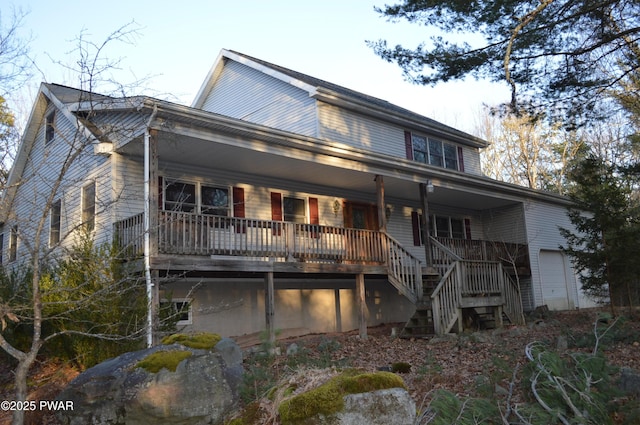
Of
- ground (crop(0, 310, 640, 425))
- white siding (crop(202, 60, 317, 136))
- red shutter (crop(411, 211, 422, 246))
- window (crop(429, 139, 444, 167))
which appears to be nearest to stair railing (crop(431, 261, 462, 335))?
ground (crop(0, 310, 640, 425))

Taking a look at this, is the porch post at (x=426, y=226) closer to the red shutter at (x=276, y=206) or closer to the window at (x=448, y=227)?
the window at (x=448, y=227)

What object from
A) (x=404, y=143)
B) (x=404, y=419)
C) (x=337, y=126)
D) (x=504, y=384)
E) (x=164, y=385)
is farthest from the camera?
(x=404, y=143)

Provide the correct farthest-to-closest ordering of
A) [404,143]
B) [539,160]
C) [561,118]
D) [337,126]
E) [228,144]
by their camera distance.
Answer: [539,160], [404,143], [337,126], [561,118], [228,144]

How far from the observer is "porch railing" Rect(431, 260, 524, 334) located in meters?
13.4

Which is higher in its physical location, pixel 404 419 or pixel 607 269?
pixel 607 269

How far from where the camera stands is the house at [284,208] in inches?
436

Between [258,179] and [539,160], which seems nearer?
[258,179]

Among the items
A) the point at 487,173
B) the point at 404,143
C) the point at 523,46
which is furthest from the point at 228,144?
the point at 487,173

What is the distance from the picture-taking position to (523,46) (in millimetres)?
12094

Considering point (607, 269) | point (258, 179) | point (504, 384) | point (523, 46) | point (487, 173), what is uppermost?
point (487, 173)

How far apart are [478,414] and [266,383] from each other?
10.1ft

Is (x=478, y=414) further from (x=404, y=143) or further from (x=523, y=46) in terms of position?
(x=404, y=143)

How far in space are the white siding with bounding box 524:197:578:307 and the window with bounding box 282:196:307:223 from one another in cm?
937

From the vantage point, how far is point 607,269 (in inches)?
571
